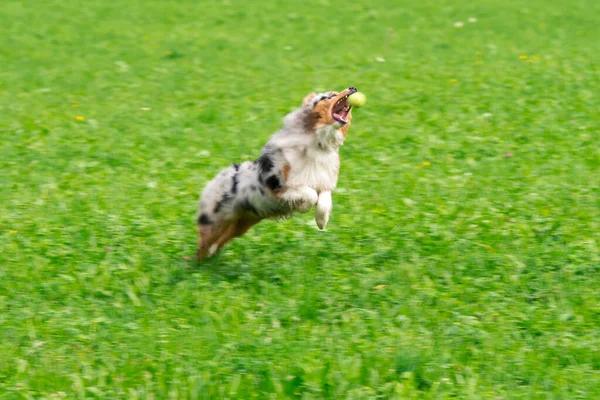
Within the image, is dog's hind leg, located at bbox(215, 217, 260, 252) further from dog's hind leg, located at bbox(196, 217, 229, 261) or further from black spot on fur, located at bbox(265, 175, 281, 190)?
black spot on fur, located at bbox(265, 175, 281, 190)

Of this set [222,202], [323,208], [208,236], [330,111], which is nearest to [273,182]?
[323,208]

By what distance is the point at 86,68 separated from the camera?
1336 cm

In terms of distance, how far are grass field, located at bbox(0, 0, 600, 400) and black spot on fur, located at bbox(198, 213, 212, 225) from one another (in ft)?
1.06

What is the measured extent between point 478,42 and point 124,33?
19.9 feet

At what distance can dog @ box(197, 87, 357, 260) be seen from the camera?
621cm

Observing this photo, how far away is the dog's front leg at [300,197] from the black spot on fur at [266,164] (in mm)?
217

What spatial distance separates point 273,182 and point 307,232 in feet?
4.02

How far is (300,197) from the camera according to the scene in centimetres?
622

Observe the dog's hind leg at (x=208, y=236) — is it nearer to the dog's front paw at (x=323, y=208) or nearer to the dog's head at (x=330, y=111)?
the dog's front paw at (x=323, y=208)

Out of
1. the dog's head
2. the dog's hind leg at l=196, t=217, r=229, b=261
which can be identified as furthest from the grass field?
the dog's head

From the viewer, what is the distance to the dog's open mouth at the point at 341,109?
6.13m

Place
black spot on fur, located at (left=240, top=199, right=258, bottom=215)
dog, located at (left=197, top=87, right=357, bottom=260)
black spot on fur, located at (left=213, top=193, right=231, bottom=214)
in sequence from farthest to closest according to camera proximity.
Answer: black spot on fur, located at (left=213, top=193, right=231, bottom=214) < black spot on fur, located at (left=240, top=199, right=258, bottom=215) < dog, located at (left=197, top=87, right=357, bottom=260)

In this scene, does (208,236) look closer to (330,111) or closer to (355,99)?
(330,111)

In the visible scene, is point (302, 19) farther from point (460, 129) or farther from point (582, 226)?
point (582, 226)
